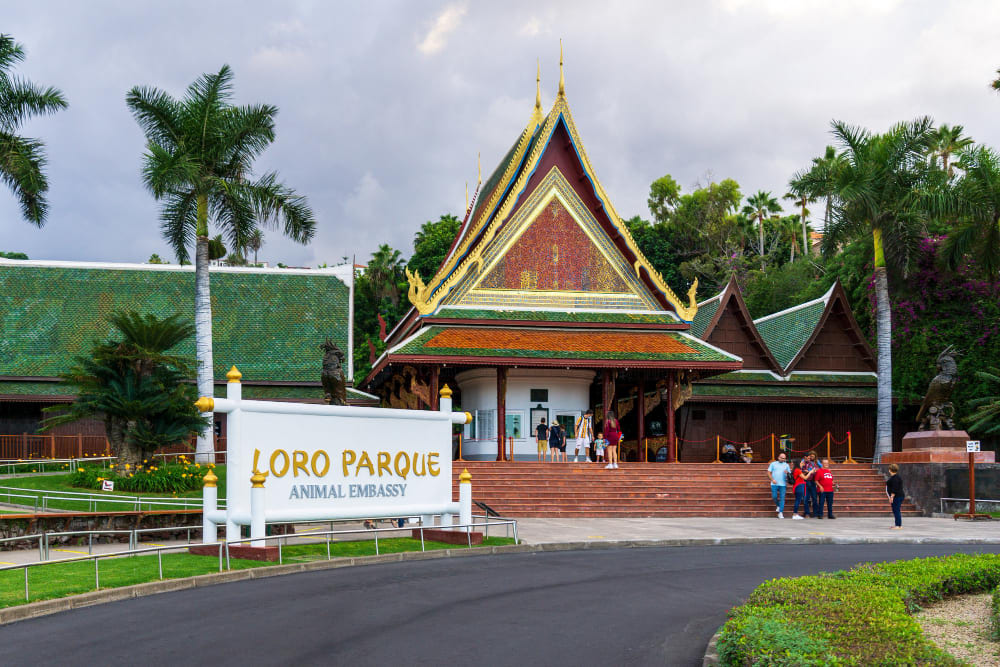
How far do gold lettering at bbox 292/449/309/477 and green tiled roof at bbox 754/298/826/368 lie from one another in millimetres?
26281

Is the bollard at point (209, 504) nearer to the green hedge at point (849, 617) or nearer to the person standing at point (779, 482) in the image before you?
the green hedge at point (849, 617)

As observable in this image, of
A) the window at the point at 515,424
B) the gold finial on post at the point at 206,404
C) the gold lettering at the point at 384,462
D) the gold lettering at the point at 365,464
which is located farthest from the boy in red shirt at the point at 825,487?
the gold finial on post at the point at 206,404

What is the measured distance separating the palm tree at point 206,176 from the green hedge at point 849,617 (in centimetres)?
2056

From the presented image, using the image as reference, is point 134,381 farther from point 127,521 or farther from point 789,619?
point 789,619

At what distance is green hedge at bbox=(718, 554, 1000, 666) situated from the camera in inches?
246

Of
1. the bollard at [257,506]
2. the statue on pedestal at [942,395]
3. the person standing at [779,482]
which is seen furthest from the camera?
the statue on pedestal at [942,395]

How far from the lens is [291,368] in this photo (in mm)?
37188

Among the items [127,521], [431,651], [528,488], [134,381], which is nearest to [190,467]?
[134,381]

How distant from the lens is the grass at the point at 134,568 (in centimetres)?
1111

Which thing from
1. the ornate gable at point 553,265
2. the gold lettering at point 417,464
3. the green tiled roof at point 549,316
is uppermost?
the ornate gable at point 553,265

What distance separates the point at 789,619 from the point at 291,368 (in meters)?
31.2

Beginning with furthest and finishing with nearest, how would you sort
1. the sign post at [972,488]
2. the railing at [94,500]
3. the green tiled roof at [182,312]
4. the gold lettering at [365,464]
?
the green tiled roof at [182,312] → the sign post at [972,488] → the railing at [94,500] → the gold lettering at [365,464]

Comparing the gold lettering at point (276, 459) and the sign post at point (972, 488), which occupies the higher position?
the gold lettering at point (276, 459)

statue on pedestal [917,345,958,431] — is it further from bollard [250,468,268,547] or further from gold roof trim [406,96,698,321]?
bollard [250,468,268,547]
